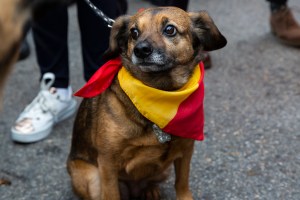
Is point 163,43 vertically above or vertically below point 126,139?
above

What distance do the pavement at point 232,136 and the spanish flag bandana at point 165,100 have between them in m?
0.59

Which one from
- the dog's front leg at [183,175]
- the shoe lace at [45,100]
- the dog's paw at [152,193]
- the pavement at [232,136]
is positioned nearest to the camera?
the dog's front leg at [183,175]

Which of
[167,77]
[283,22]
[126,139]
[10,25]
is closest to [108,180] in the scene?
[126,139]

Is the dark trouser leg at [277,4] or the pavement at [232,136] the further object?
the dark trouser leg at [277,4]

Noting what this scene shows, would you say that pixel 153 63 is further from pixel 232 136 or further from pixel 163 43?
pixel 232 136

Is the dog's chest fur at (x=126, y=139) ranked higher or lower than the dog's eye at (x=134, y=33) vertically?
lower

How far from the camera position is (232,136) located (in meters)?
3.41

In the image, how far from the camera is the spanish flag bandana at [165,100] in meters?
2.41

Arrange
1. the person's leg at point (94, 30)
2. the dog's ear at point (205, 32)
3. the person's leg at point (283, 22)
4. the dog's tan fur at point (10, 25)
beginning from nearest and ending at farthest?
the dog's tan fur at point (10, 25), the dog's ear at point (205, 32), the person's leg at point (94, 30), the person's leg at point (283, 22)

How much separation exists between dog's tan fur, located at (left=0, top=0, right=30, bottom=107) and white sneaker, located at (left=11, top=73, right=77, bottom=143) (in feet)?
5.14

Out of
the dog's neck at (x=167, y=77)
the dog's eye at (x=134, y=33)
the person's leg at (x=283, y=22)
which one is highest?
the dog's eye at (x=134, y=33)

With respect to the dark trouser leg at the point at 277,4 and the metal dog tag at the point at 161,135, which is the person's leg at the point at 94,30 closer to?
the metal dog tag at the point at 161,135

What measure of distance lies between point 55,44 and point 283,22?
227cm

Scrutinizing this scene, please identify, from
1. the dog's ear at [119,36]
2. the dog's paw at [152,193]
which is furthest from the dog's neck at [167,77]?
the dog's paw at [152,193]
